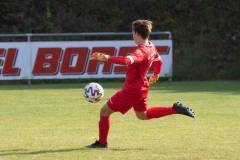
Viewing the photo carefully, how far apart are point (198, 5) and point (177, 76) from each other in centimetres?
456

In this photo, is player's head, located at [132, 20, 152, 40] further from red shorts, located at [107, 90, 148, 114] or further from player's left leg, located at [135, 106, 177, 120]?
player's left leg, located at [135, 106, 177, 120]

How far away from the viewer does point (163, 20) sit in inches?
944

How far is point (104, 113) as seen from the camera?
8164mm

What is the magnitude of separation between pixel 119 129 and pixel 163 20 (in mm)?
14336

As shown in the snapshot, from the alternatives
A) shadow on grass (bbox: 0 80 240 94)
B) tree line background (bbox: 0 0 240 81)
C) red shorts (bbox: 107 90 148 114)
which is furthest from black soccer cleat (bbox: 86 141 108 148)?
tree line background (bbox: 0 0 240 81)

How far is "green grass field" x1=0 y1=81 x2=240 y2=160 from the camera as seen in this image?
773 centimetres

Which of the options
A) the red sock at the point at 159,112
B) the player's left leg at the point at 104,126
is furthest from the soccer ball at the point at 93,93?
the red sock at the point at 159,112

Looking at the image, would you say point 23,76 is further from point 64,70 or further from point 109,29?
point 109,29

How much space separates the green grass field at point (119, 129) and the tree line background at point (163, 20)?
20.5 feet

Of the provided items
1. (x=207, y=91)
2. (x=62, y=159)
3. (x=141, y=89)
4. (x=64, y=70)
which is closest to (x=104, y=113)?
(x=141, y=89)

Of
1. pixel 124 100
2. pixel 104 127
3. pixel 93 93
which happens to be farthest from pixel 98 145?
pixel 93 93

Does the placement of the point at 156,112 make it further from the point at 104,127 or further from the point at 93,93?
the point at 93,93

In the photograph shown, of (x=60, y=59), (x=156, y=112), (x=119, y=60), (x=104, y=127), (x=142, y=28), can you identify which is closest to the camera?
(x=119, y=60)

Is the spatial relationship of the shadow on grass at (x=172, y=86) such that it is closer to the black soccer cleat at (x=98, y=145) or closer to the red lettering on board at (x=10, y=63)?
the red lettering on board at (x=10, y=63)
